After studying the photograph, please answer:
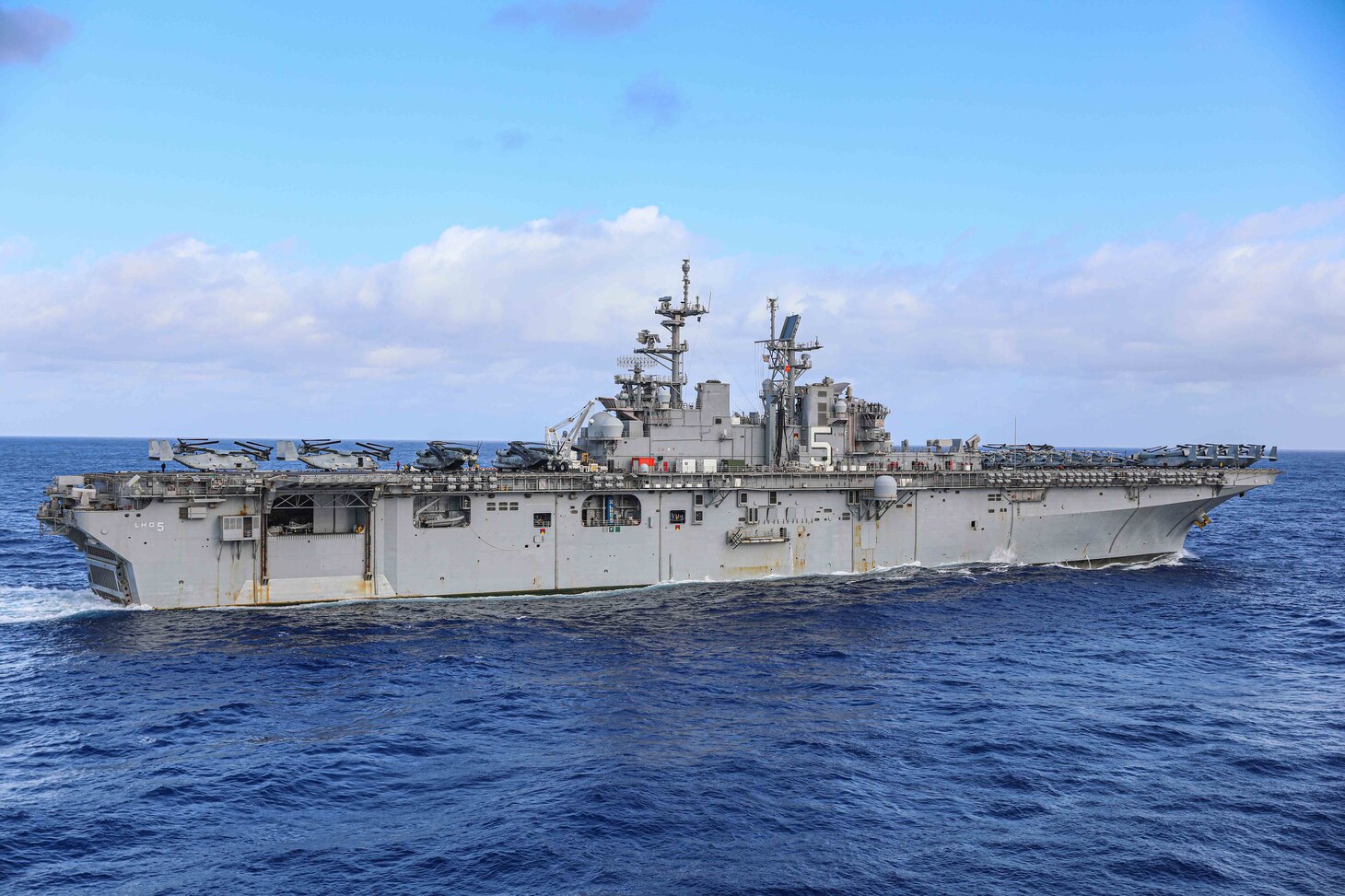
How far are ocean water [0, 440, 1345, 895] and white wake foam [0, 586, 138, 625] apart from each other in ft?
0.89

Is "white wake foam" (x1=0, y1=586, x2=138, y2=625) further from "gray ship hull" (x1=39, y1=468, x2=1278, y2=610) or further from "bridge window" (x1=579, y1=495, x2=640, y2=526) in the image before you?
"bridge window" (x1=579, y1=495, x2=640, y2=526)

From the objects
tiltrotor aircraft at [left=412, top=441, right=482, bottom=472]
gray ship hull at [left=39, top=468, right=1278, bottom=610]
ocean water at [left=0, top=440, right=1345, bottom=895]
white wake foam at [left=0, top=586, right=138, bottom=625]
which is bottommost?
ocean water at [left=0, top=440, right=1345, bottom=895]

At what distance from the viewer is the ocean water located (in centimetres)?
1667

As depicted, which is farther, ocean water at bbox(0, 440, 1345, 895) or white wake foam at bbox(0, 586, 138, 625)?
white wake foam at bbox(0, 586, 138, 625)

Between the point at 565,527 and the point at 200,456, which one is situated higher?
the point at 200,456

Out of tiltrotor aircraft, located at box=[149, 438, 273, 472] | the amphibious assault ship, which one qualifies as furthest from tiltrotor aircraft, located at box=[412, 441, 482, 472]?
tiltrotor aircraft, located at box=[149, 438, 273, 472]

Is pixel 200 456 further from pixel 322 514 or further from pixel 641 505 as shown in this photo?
pixel 641 505

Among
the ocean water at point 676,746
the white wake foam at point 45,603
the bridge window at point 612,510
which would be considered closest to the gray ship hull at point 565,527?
the bridge window at point 612,510

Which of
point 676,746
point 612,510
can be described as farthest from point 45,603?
point 676,746

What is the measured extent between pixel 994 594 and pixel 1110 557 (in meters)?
11.0

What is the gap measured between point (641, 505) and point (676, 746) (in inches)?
684

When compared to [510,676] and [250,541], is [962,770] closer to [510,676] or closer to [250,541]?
[510,676]

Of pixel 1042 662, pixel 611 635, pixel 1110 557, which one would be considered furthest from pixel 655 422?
pixel 1110 557

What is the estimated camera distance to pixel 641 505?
3891 centimetres
